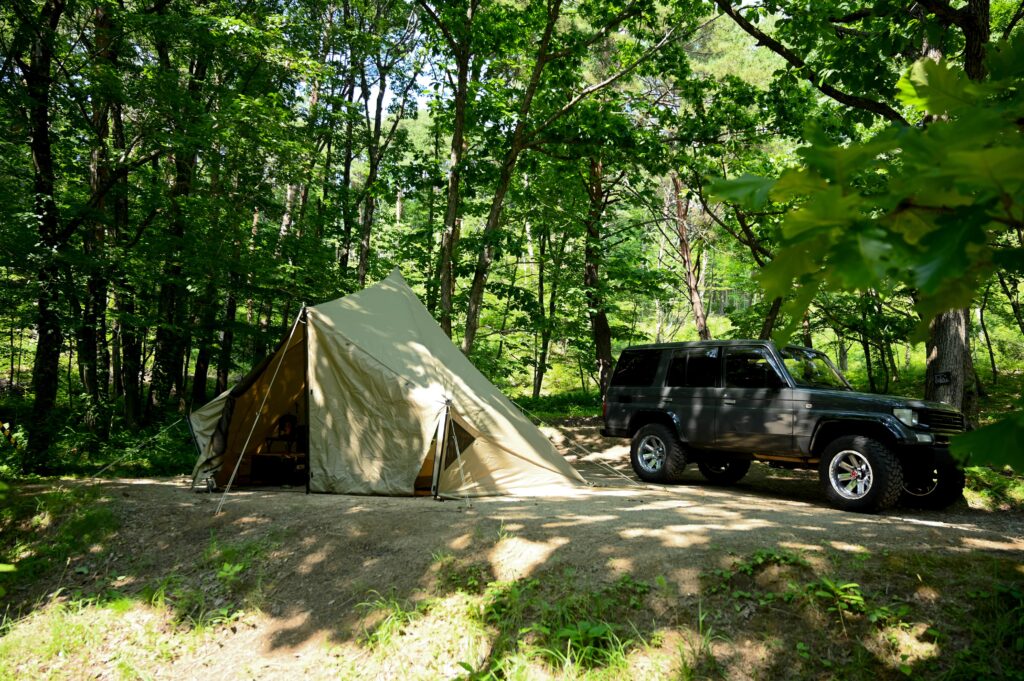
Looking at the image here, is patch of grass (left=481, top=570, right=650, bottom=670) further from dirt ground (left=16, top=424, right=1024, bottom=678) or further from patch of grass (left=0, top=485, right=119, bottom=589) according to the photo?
patch of grass (left=0, top=485, right=119, bottom=589)

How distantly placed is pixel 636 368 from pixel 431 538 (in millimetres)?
4932

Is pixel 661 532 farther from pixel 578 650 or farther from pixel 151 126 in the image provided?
pixel 151 126

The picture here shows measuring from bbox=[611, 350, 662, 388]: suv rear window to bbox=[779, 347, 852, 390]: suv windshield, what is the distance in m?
1.82

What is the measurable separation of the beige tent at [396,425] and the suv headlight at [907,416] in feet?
12.6

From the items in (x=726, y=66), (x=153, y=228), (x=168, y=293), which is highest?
(x=726, y=66)

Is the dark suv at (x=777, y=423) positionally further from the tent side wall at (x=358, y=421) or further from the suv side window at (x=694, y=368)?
the tent side wall at (x=358, y=421)

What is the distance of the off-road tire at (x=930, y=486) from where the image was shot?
6.79 metres

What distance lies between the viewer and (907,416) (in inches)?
248

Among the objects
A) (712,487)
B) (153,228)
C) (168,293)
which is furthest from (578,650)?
(153,228)

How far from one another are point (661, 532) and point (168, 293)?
13058mm

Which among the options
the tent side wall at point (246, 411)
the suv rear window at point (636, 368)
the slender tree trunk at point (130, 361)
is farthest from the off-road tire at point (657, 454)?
the slender tree trunk at point (130, 361)

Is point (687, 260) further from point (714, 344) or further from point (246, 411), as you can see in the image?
point (246, 411)

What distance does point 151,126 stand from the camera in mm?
10430

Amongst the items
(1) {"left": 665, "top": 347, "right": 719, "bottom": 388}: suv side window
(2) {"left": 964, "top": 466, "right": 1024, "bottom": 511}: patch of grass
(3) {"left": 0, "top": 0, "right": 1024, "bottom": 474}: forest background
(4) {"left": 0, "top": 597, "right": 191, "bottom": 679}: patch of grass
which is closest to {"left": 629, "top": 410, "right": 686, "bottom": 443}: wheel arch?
(1) {"left": 665, "top": 347, "right": 719, "bottom": 388}: suv side window
